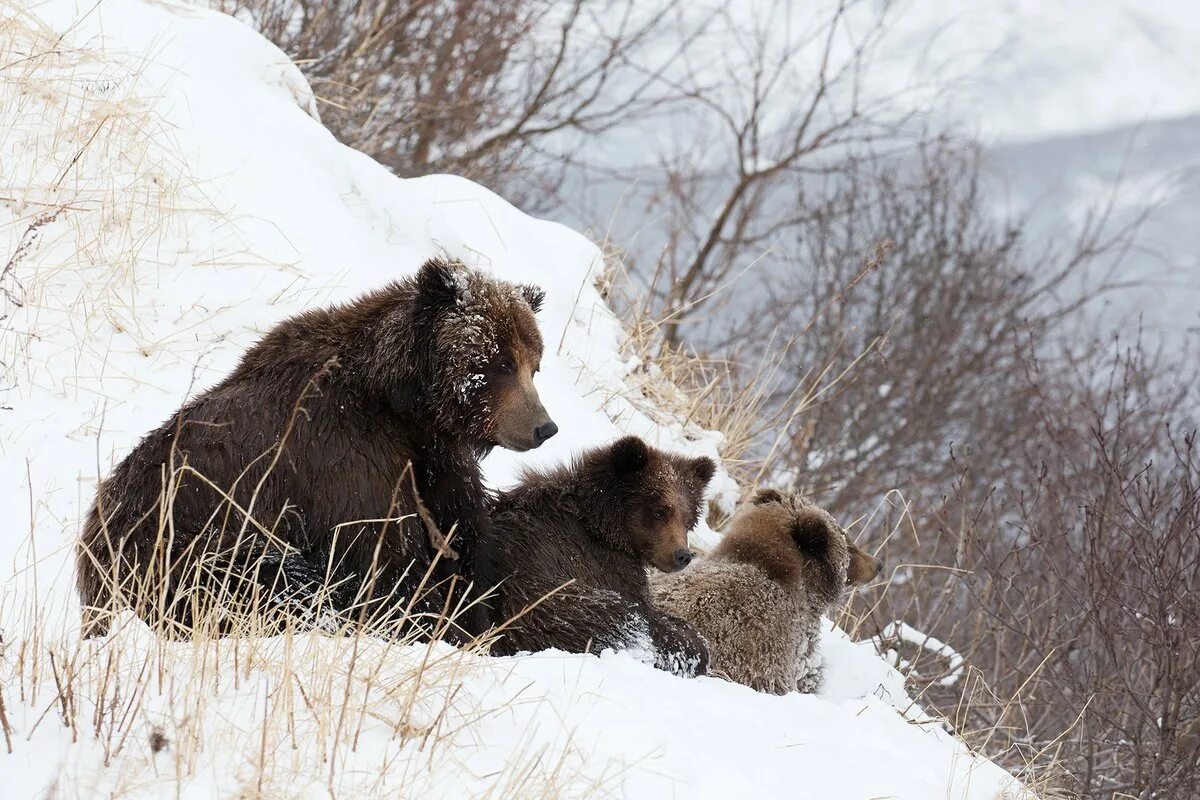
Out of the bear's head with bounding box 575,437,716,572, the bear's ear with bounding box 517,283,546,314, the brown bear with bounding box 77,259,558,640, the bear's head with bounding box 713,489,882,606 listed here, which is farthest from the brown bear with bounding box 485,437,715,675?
the bear's ear with bounding box 517,283,546,314

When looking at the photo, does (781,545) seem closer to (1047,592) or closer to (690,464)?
(690,464)

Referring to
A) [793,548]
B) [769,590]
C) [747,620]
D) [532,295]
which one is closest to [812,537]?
[793,548]

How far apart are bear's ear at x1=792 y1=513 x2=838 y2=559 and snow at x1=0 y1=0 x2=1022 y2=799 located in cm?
69

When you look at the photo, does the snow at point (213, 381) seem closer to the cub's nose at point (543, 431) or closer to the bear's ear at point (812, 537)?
the bear's ear at point (812, 537)

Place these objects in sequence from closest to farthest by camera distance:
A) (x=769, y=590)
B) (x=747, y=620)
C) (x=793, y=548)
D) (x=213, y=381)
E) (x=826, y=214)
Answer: (x=747, y=620), (x=769, y=590), (x=793, y=548), (x=213, y=381), (x=826, y=214)

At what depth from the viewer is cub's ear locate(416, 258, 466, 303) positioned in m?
4.68

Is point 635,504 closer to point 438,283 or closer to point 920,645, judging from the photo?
point 438,283

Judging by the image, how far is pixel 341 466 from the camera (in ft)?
14.8

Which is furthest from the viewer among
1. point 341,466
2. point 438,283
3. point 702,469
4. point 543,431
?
point 702,469

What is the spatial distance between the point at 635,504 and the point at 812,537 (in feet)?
3.87

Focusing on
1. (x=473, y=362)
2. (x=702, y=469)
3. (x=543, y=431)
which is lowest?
(x=702, y=469)

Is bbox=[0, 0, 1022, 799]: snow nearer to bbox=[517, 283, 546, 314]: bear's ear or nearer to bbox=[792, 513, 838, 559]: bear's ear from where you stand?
bbox=[792, 513, 838, 559]: bear's ear

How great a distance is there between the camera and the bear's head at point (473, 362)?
470 cm

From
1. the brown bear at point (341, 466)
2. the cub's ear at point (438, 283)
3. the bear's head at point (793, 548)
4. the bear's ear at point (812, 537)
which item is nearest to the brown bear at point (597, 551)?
the brown bear at point (341, 466)
